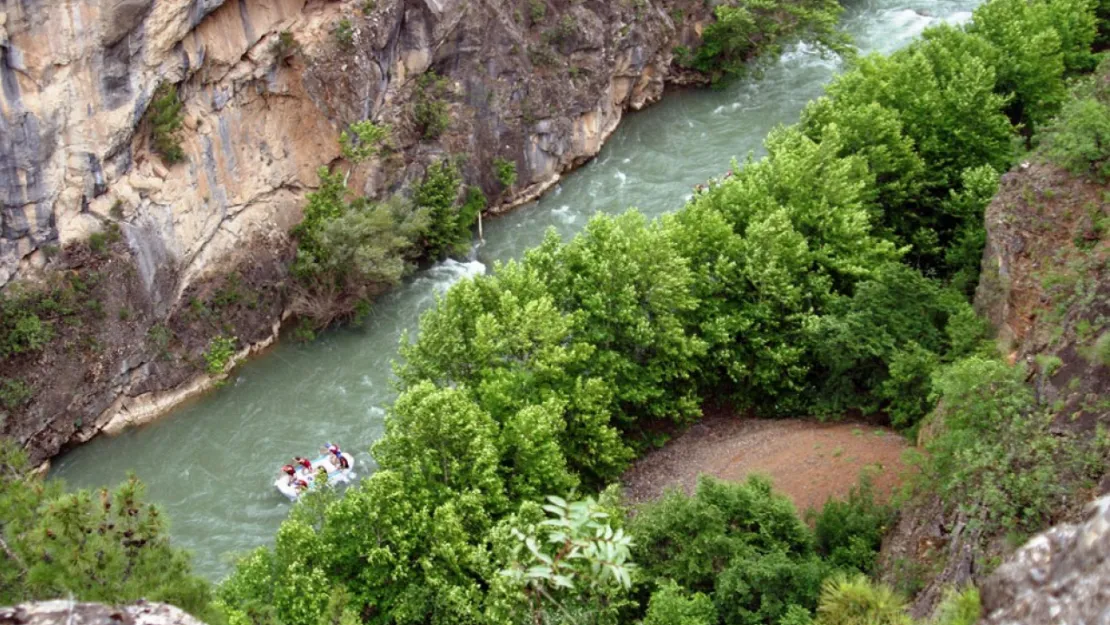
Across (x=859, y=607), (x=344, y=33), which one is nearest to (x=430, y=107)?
(x=344, y=33)

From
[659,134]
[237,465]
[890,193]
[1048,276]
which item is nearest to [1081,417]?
[1048,276]

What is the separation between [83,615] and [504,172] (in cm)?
3335

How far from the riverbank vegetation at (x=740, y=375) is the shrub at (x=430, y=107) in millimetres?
1727

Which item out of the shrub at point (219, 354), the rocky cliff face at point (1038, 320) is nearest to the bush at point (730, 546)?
the rocky cliff face at point (1038, 320)

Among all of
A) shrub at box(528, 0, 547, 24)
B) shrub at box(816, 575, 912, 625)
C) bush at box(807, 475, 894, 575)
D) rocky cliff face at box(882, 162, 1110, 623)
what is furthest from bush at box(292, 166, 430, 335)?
shrub at box(816, 575, 912, 625)

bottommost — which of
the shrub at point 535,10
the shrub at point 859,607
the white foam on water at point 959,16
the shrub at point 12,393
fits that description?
the white foam on water at point 959,16

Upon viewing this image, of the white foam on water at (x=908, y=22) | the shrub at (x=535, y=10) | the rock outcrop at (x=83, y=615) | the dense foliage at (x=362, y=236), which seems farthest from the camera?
the white foam on water at (x=908, y=22)

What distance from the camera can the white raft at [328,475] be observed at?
1117 inches

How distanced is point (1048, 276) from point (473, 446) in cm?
1209

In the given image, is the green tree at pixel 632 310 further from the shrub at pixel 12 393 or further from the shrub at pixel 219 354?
the shrub at pixel 12 393

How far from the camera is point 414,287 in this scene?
119ft

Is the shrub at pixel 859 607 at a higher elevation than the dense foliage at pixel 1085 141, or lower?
lower

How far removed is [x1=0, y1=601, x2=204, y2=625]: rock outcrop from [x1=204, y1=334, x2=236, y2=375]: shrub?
86.9 feet

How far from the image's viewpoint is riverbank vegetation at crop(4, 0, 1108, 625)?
19.0 m
